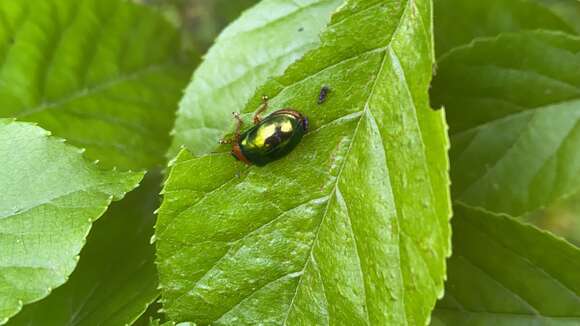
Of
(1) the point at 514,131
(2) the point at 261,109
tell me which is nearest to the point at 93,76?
(2) the point at 261,109

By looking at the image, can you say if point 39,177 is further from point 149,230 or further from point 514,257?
point 514,257

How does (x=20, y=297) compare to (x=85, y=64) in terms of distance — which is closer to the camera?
(x=20, y=297)

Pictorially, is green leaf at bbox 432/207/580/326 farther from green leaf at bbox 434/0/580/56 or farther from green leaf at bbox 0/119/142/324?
green leaf at bbox 0/119/142/324

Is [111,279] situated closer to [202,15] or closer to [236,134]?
[236,134]

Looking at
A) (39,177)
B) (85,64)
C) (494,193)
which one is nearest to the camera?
(39,177)

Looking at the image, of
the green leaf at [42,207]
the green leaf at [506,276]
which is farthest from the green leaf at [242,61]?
the green leaf at [506,276]

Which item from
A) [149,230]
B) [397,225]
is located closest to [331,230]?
[397,225]

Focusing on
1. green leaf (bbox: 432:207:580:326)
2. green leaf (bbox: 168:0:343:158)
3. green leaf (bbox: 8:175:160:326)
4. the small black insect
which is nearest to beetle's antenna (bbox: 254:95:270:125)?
the small black insect
